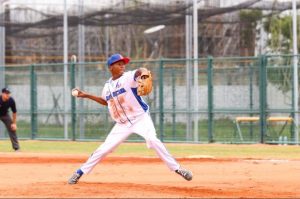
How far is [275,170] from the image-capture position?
18469 millimetres

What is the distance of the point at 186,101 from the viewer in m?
29.7

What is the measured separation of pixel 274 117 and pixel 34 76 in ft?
28.4

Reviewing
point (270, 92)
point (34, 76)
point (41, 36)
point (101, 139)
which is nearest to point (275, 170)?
point (270, 92)

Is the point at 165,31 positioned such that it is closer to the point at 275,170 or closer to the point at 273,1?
the point at 273,1

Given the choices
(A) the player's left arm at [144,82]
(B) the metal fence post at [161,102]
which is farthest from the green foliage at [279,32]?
(A) the player's left arm at [144,82]

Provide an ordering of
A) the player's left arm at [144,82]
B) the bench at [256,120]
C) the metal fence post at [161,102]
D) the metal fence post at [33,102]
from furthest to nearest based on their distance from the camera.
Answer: the metal fence post at [33,102], the metal fence post at [161,102], the bench at [256,120], the player's left arm at [144,82]

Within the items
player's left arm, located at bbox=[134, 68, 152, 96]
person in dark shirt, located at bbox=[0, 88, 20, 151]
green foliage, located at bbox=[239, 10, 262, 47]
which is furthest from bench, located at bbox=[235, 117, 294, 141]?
player's left arm, located at bbox=[134, 68, 152, 96]

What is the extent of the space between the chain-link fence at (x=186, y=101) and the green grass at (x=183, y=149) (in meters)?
0.96

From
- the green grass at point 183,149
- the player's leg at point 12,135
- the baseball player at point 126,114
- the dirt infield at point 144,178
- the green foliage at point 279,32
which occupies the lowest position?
the green grass at point 183,149

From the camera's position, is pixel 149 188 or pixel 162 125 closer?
pixel 149 188

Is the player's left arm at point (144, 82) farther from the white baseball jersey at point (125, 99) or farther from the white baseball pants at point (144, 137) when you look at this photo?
the white baseball pants at point (144, 137)

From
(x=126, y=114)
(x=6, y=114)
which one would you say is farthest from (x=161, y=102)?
(x=126, y=114)

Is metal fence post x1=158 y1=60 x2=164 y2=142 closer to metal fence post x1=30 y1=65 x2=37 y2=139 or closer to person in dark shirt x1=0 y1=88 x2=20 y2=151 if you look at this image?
metal fence post x1=30 y1=65 x2=37 y2=139

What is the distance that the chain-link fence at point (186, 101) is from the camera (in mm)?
27938
